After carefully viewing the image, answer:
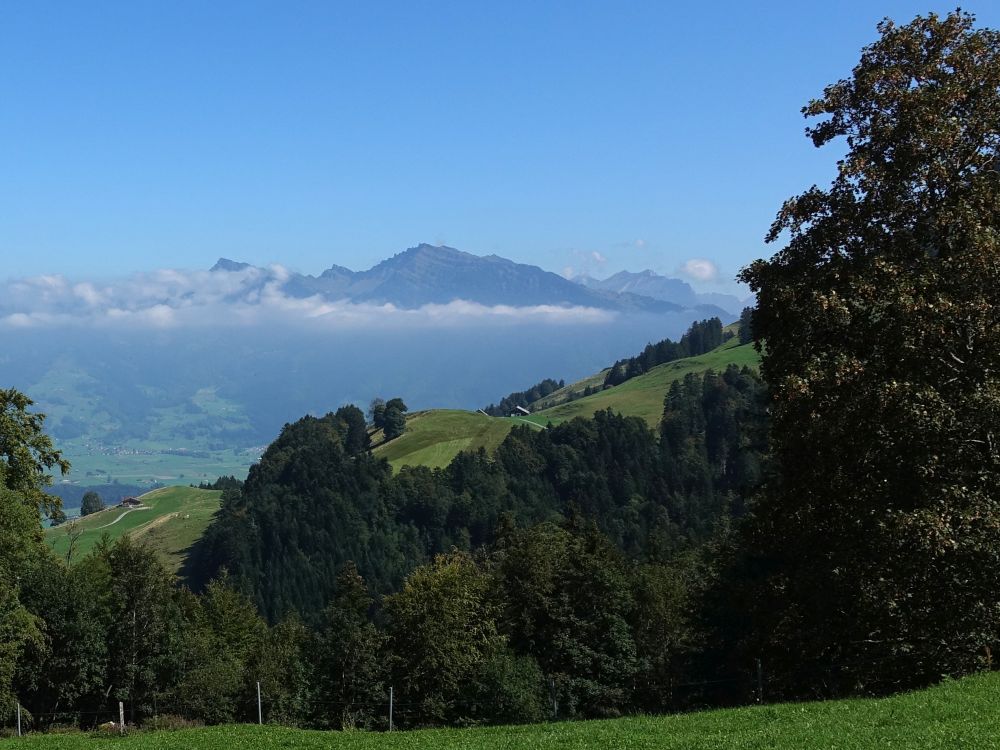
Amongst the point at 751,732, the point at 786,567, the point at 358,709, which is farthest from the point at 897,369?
the point at 358,709

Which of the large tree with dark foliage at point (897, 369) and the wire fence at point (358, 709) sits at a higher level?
the large tree with dark foliage at point (897, 369)

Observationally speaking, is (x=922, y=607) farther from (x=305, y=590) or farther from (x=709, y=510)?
(x=709, y=510)

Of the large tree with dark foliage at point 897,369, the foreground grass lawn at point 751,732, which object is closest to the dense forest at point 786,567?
the large tree with dark foliage at point 897,369

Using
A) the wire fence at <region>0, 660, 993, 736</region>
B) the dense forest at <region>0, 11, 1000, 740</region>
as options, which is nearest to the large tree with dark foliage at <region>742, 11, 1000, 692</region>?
the dense forest at <region>0, 11, 1000, 740</region>

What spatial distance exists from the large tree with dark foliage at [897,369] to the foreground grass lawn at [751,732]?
6.33 feet

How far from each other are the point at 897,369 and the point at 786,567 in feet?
37.6

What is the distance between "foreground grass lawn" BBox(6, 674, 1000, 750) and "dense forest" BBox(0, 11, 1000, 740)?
199 cm

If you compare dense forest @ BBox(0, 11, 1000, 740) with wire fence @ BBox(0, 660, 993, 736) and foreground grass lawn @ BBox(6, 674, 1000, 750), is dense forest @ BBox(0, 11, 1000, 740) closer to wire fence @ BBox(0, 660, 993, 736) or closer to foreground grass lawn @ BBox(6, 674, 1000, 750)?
wire fence @ BBox(0, 660, 993, 736)

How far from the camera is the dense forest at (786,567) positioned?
2048 cm

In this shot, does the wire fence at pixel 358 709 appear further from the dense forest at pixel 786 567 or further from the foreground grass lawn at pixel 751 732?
the foreground grass lawn at pixel 751 732

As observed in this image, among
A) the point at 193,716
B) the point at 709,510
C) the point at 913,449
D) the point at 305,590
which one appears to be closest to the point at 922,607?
the point at 913,449

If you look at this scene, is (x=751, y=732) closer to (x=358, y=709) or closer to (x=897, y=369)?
(x=897, y=369)

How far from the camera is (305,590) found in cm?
16925

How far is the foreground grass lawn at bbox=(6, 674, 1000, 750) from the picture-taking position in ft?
59.0
